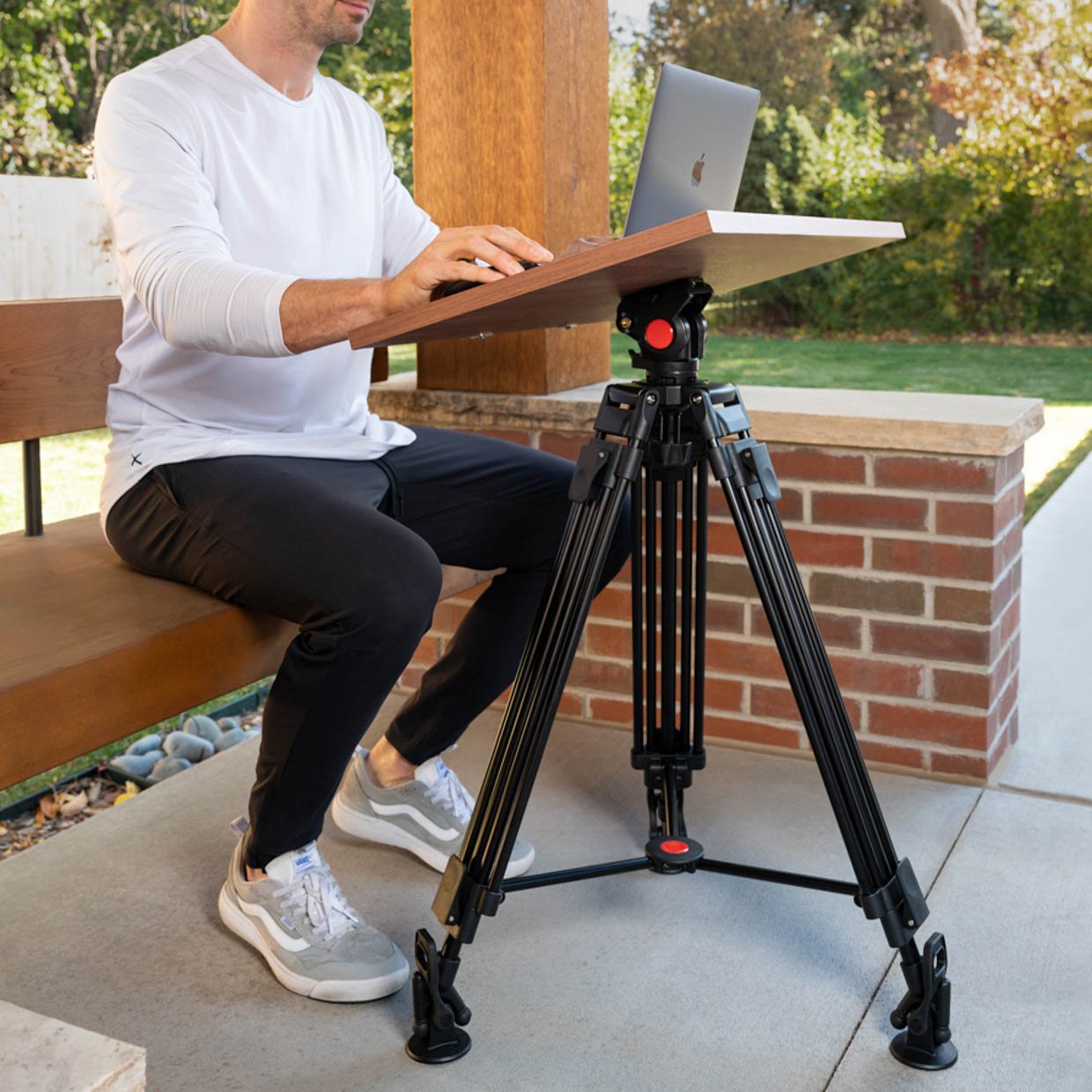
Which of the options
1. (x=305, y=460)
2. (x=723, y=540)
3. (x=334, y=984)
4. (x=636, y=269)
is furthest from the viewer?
(x=723, y=540)

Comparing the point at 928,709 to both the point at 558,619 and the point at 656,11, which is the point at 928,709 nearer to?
the point at 558,619

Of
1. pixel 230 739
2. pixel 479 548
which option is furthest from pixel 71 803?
pixel 479 548

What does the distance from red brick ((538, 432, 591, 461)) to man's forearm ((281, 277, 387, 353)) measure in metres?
1.17

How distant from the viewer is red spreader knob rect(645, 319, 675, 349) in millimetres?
1755

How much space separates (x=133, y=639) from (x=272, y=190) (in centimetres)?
79

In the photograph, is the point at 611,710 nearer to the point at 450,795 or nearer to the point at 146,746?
Result: the point at 450,795

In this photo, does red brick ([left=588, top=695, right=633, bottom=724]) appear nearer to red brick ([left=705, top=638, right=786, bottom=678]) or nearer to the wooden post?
red brick ([left=705, top=638, right=786, bottom=678])

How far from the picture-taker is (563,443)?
9.55 ft

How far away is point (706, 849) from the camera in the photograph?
2.38 m

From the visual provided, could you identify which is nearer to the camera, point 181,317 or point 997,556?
point 181,317

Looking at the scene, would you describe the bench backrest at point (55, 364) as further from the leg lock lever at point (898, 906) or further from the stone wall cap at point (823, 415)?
the leg lock lever at point (898, 906)

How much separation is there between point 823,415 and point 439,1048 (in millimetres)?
1394

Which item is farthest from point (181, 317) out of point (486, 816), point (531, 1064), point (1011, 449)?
point (1011, 449)

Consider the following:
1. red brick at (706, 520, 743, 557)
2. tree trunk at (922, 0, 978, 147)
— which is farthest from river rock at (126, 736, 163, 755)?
tree trunk at (922, 0, 978, 147)
